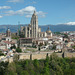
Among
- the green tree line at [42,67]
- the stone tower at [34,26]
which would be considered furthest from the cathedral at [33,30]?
the green tree line at [42,67]

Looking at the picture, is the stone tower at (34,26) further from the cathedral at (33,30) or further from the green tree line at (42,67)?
the green tree line at (42,67)

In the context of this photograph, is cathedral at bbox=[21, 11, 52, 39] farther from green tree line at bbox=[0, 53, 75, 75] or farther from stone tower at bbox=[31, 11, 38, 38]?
green tree line at bbox=[0, 53, 75, 75]

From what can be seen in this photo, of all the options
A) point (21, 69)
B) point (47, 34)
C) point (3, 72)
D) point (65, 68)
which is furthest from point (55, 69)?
point (47, 34)

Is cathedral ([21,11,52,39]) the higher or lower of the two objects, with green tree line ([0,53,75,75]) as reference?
higher

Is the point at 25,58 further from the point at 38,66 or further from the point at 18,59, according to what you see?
the point at 38,66

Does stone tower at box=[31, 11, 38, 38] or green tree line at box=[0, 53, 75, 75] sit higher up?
stone tower at box=[31, 11, 38, 38]

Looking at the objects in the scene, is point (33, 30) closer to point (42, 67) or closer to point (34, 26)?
point (34, 26)

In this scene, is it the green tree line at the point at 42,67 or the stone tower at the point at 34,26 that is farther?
the stone tower at the point at 34,26

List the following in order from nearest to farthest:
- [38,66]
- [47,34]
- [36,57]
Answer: [38,66], [36,57], [47,34]

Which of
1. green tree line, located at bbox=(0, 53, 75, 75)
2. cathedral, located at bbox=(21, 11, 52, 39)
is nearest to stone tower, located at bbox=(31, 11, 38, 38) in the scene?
cathedral, located at bbox=(21, 11, 52, 39)

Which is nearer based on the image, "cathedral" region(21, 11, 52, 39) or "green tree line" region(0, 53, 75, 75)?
"green tree line" region(0, 53, 75, 75)

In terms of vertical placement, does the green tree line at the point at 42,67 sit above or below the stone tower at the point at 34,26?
below
